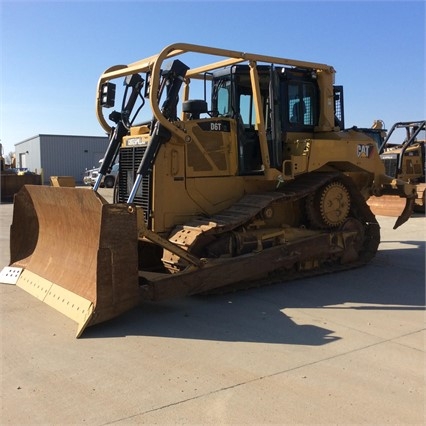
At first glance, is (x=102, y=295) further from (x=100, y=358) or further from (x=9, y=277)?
(x=9, y=277)

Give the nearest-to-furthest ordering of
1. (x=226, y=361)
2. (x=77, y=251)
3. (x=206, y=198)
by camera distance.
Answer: (x=226, y=361)
(x=77, y=251)
(x=206, y=198)

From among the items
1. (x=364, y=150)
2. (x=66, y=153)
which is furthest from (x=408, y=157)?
(x=66, y=153)

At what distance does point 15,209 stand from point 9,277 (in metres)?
0.95

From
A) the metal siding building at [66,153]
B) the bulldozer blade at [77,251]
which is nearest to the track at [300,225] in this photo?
the bulldozer blade at [77,251]

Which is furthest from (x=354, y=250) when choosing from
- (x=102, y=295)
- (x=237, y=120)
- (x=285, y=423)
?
(x=285, y=423)

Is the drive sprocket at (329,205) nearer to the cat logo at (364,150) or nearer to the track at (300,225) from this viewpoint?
the track at (300,225)

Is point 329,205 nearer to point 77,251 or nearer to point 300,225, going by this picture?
point 300,225

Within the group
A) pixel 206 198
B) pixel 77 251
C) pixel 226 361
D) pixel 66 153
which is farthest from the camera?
pixel 66 153

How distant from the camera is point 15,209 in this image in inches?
269

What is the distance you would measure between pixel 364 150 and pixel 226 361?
503cm

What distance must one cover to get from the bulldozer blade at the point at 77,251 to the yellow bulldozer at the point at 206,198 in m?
0.01

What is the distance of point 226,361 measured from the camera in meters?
4.18

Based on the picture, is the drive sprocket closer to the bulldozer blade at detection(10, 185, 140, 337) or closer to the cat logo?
the cat logo

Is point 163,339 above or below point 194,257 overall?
below
